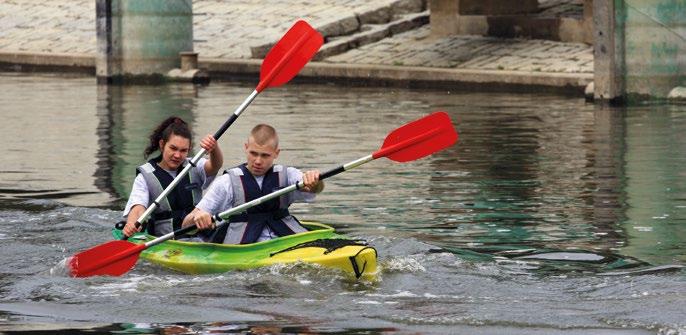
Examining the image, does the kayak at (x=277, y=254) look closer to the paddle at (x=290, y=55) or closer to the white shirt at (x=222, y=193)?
the white shirt at (x=222, y=193)

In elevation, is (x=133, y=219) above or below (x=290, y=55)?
Result: below

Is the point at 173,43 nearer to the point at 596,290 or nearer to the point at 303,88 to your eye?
the point at 303,88

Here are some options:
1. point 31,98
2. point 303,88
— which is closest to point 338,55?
point 303,88

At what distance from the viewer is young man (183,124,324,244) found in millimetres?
11797

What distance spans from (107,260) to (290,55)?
2689 mm

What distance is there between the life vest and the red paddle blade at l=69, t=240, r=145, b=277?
66 centimetres

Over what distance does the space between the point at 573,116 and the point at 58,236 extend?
12096 millimetres

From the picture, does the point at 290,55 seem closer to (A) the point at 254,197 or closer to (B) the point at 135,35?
(A) the point at 254,197

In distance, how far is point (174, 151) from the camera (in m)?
12.5

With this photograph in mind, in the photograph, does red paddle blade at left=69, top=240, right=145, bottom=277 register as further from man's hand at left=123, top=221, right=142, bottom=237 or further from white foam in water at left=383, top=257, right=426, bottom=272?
white foam in water at left=383, top=257, right=426, bottom=272

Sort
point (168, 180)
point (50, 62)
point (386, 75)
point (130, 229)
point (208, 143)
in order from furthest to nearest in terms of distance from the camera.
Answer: point (50, 62) → point (386, 75) → point (168, 180) → point (208, 143) → point (130, 229)

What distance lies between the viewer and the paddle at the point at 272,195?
11.8 m

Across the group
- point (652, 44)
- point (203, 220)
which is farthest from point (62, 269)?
point (652, 44)

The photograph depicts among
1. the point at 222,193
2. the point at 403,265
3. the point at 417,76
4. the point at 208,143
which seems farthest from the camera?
the point at 417,76
